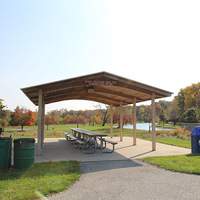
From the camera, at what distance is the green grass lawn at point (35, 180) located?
3900 mm

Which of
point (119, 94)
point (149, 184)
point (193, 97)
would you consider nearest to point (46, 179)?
point (149, 184)

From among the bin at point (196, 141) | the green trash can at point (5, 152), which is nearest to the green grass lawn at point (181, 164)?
the bin at point (196, 141)

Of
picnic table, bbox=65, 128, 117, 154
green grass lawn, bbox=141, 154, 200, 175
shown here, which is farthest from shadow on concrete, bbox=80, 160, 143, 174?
picnic table, bbox=65, 128, 117, 154

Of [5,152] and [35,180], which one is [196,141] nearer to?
[35,180]

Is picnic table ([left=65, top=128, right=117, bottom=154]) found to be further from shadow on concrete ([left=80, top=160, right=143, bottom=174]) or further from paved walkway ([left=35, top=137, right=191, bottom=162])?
shadow on concrete ([left=80, top=160, right=143, bottom=174])

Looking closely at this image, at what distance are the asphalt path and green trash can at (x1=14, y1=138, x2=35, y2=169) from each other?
161 centimetres

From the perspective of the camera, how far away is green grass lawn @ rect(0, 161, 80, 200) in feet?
12.8

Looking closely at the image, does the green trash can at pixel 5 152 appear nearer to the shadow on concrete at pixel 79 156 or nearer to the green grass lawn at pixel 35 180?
the green grass lawn at pixel 35 180

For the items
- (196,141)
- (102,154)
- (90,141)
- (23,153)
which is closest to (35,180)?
(23,153)

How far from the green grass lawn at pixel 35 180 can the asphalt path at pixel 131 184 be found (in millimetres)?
253

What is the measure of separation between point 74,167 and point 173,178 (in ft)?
9.27

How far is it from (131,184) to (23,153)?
10.5 feet

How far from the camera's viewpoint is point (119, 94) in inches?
435

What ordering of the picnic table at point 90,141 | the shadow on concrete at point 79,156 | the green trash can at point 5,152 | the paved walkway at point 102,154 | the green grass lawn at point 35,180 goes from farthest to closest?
1. the picnic table at point 90,141
2. the paved walkway at point 102,154
3. the shadow on concrete at point 79,156
4. the green trash can at point 5,152
5. the green grass lawn at point 35,180
